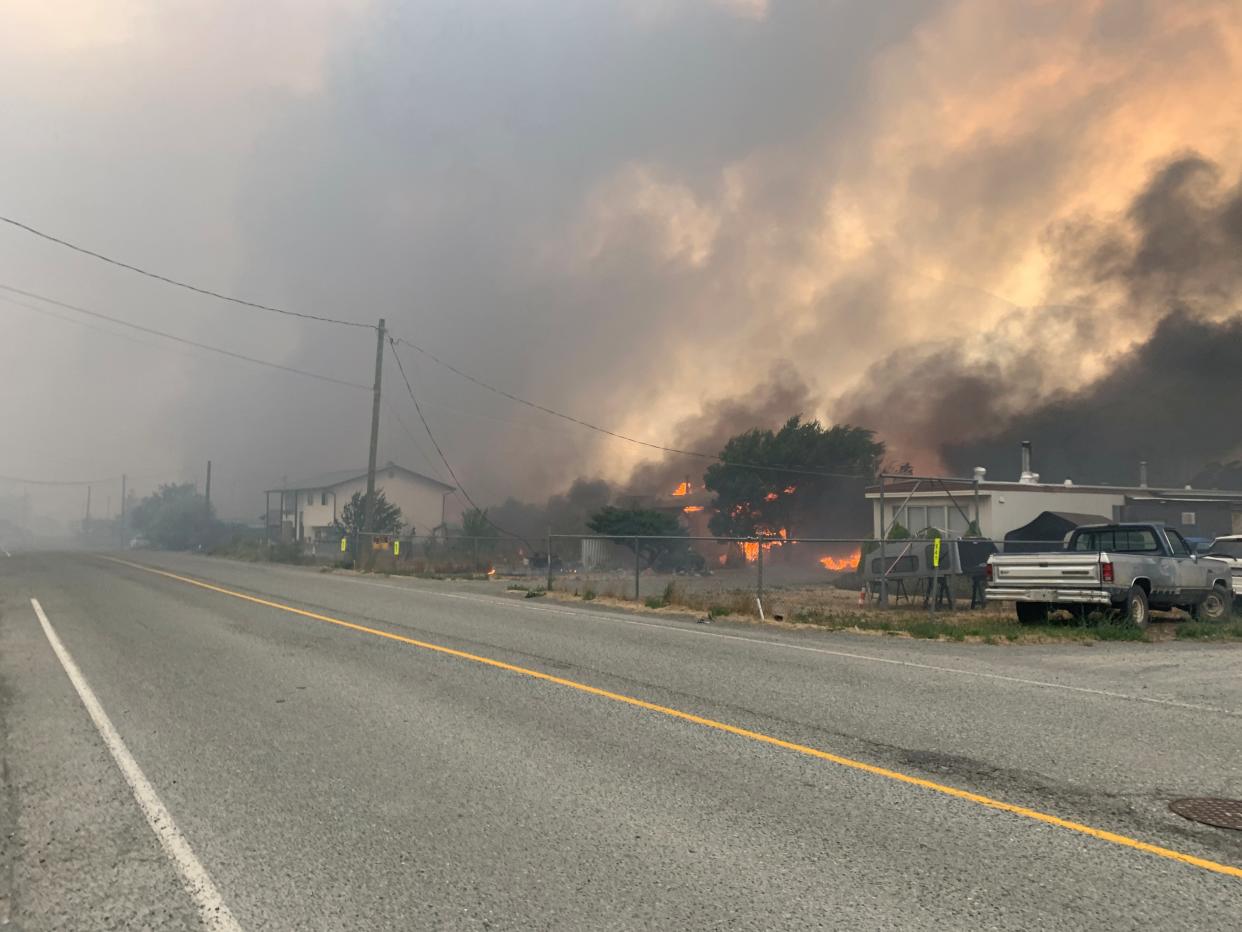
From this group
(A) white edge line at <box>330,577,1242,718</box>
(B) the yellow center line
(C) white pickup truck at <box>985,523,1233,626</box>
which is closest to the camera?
(B) the yellow center line

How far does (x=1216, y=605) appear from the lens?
16.0 metres

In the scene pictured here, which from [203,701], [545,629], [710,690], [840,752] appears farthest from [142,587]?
[840,752]

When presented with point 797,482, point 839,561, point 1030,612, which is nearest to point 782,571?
Result: point 839,561

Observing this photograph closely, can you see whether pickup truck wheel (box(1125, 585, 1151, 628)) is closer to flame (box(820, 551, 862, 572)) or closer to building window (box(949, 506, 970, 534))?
building window (box(949, 506, 970, 534))

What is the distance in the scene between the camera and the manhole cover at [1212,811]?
15.1 feet

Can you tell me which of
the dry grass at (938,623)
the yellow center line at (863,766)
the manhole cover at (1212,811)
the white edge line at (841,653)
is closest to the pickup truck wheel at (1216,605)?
the dry grass at (938,623)

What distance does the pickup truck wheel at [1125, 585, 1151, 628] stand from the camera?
14.0 metres

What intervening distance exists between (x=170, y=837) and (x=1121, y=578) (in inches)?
565

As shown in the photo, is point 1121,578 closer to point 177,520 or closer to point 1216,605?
point 1216,605

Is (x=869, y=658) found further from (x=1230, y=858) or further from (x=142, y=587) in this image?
(x=142, y=587)

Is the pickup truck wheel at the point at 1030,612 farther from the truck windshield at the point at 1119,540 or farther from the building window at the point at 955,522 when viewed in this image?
the building window at the point at 955,522

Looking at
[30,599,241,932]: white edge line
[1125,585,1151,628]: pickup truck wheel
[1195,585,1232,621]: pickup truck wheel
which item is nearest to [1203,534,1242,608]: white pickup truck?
[1195,585,1232,621]: pickup truck wheel

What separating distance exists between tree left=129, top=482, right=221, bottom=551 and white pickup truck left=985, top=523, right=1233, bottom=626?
73.6 meters

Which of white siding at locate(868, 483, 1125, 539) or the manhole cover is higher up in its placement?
white siding at locate(868, 483, 1125, 539)
